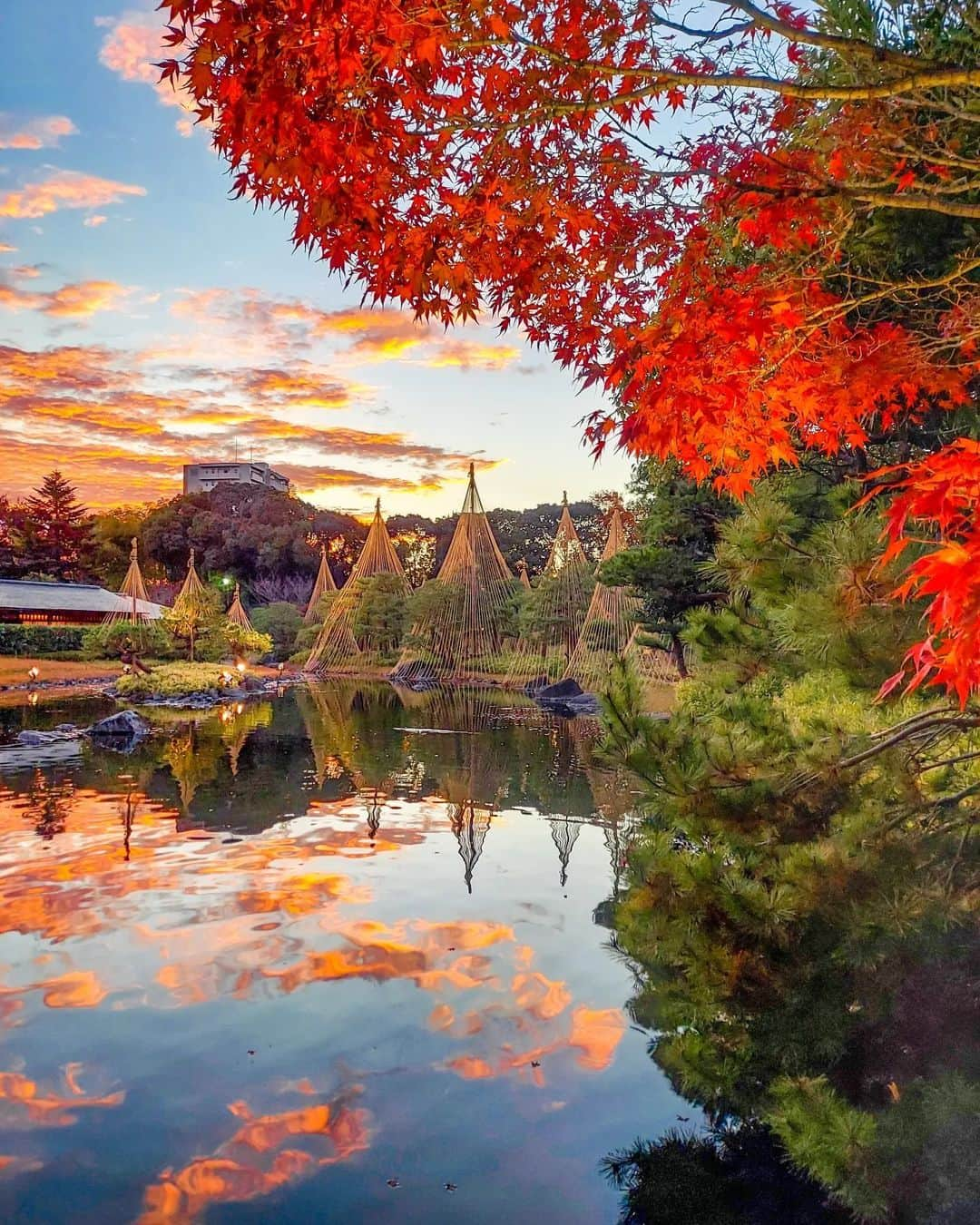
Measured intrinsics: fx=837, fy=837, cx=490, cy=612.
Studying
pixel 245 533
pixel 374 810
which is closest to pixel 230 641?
pixel 245 533

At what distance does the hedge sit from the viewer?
20.2 meters

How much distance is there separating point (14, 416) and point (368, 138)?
1932 centimetres

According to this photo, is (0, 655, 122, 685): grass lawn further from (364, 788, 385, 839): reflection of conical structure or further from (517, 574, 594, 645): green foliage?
(364, 788, 385, 839): reflection of conical structure

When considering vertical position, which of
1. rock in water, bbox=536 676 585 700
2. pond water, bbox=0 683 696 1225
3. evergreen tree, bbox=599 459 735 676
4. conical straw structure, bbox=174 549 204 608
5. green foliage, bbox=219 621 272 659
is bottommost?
rock in water, bbox=536 676 585 700

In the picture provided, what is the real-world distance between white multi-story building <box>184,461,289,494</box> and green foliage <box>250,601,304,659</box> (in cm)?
2416

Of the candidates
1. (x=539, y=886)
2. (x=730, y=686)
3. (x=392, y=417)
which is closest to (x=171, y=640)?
(x=392, y=417)

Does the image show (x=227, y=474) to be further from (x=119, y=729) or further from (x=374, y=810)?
(x=374, y=810)

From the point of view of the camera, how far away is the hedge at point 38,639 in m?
20.2

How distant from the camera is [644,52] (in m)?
2.10

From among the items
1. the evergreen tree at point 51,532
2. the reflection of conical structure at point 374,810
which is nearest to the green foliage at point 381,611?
the evergreen tree at point 51,532

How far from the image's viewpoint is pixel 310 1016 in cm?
310

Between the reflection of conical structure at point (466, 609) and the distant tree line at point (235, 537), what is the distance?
24.3 feet

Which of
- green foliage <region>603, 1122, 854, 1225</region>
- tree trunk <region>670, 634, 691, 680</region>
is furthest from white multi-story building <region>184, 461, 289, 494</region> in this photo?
green foliage <region>603, 1122, 854, 1225</region>

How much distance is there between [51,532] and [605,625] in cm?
2065
